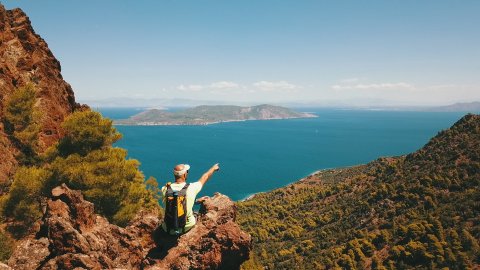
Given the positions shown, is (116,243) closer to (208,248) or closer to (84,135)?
(208,248)

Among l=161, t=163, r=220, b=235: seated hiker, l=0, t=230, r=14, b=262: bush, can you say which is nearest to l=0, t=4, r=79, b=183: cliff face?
l=0, t=230, r=14, b=262: bush

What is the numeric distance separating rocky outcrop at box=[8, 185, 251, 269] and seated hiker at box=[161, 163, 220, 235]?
1565 millimetres

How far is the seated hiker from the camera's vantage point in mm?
8469

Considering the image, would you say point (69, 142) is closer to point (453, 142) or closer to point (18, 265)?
point (18, 265)

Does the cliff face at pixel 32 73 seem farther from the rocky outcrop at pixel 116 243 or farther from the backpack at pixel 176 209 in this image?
the backpack at pixel 176 209

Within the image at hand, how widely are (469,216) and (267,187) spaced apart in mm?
109024

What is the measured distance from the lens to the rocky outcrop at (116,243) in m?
9.70

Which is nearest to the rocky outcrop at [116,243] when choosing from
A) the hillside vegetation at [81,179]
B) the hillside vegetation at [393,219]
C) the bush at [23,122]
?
the hillside vegetation at [81,179]

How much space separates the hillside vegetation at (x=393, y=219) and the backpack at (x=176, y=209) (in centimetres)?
3051

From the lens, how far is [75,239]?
387 inches

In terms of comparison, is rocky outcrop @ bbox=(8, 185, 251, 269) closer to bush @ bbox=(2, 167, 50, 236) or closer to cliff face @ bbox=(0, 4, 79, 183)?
bush @ bbox=(2, 167, 50, 236)

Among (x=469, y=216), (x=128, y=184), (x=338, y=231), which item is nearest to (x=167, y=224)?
(x=128, y=184)

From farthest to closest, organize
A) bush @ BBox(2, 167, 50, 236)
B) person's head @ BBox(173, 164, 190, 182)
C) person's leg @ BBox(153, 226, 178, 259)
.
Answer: bush @ BBox(2, 167, 50, 236) < person's leg @ BBox(153, 226, 178, 259) < person's head @ BBox(173, 164, 190, 182)

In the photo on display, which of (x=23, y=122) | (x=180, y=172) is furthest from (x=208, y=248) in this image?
(x=23, y=122)
